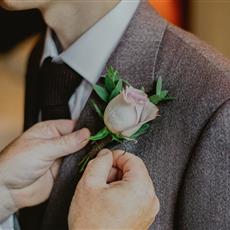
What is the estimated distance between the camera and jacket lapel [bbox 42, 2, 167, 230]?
0.90 meters

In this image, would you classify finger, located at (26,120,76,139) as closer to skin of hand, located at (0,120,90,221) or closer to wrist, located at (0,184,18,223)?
skin of hand, located at (0,120,90,221)

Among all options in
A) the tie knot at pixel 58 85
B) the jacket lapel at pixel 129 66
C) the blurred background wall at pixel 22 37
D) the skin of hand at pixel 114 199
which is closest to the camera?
the skin of hand at pixel 114 199

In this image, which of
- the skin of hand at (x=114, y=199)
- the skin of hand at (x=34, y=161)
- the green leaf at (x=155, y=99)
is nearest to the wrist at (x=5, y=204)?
the skin of hand at (x=34, y=161)

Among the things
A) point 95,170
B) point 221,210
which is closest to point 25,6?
point 95,170

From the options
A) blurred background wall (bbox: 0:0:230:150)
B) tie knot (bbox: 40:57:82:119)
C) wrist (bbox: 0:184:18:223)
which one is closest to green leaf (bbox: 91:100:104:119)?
tie knot (bbox: 40:57:82:119)

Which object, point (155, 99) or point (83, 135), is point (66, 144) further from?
point (155, 99)

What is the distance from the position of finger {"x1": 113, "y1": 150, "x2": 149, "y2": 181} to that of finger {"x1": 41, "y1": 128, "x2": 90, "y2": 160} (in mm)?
76

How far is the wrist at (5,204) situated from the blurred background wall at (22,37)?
0.82 ft

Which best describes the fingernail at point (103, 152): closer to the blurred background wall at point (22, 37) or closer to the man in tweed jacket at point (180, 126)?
the man in tweed jacket at point (180, 126)

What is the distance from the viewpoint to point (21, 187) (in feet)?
3.33

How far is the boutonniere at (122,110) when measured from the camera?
0.80m

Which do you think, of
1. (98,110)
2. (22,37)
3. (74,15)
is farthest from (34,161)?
(22,37)

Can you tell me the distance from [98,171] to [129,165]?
45mm

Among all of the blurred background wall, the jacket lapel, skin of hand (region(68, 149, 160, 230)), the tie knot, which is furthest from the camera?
the blurred background wall
